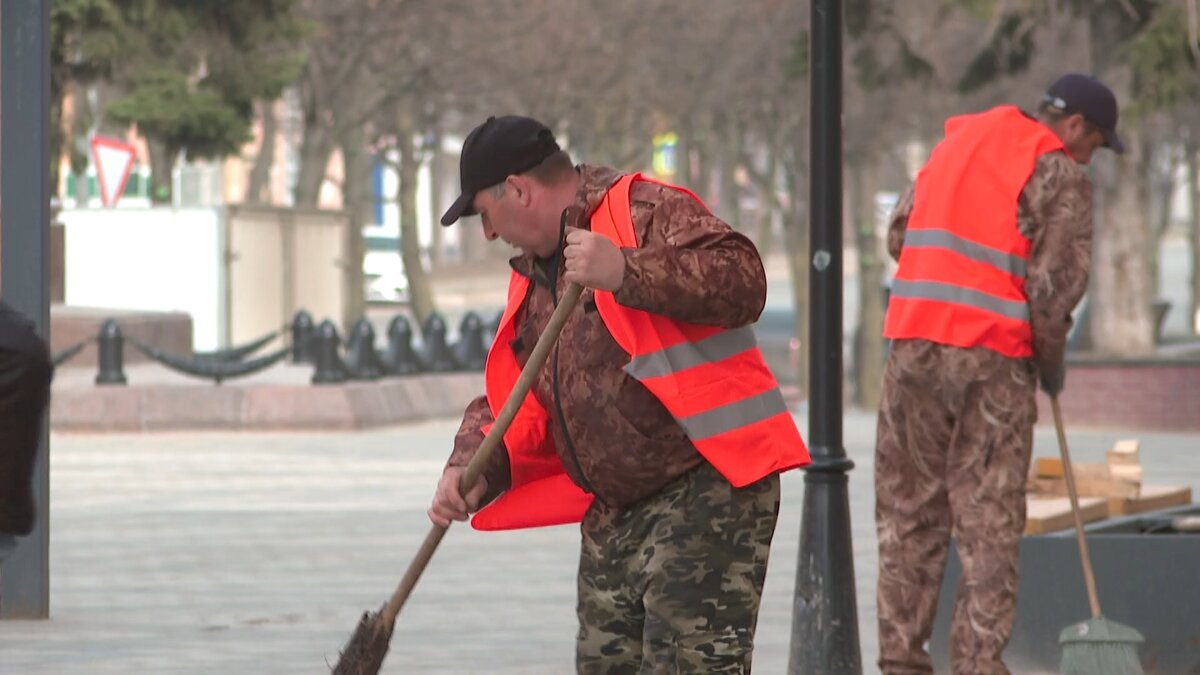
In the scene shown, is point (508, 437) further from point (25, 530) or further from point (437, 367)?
point (437, 367)

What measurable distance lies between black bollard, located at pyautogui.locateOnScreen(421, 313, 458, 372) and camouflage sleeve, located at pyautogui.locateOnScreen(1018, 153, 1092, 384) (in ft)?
54.6

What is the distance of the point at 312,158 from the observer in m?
37.3

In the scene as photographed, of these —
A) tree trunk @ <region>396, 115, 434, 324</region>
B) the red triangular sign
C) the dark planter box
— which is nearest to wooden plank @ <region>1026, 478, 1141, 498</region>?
the dark planter box

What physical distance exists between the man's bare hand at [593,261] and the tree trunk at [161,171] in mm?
22666

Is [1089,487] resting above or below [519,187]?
below

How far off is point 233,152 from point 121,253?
11.3 ft

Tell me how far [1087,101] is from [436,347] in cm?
1689

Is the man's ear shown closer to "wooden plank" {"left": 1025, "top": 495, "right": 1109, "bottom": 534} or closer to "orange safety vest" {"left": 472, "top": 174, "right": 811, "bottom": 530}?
"orange safety vest" {"left": 472, "top": 174, "right": 811, "bottom": 530}

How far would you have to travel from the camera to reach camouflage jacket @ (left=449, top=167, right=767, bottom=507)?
4652 mm

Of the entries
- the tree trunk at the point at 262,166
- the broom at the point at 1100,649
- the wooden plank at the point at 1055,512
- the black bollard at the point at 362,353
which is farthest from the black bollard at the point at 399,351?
the tree trunk at the point at 262,166

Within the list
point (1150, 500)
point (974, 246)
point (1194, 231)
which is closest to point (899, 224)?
point (974, 246)

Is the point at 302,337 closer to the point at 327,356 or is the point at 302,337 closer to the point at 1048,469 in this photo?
the point at 327,356

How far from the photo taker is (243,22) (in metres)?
22.5

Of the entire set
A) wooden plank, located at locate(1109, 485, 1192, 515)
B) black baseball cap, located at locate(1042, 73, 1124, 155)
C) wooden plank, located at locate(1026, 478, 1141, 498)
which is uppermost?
black baseball cap, located at locate(1042, 73, 1124, 155)
